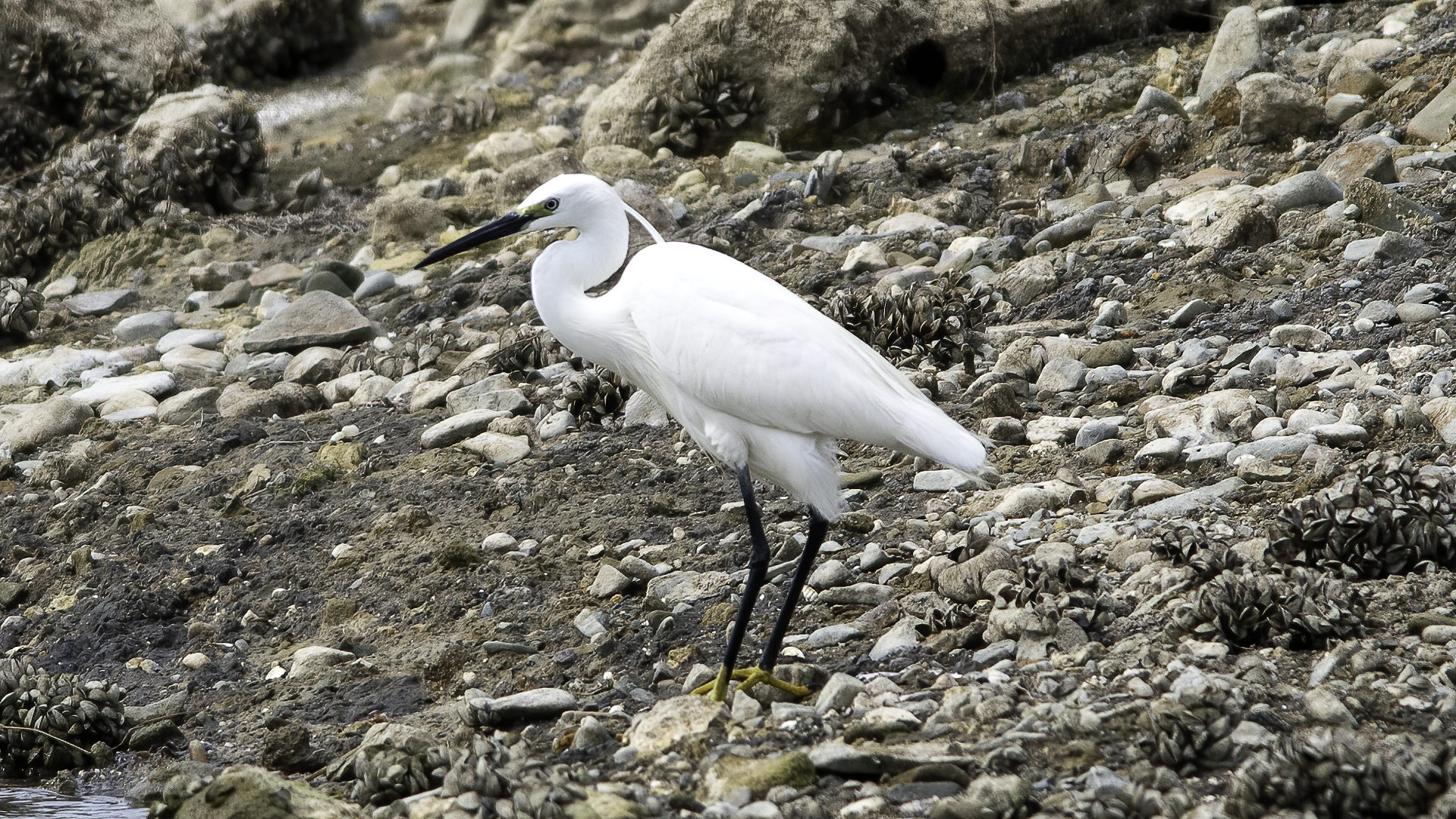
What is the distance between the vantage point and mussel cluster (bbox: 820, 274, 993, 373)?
5945 mm

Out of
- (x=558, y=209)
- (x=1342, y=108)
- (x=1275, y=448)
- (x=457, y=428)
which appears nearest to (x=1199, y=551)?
(x=1275, y=448)

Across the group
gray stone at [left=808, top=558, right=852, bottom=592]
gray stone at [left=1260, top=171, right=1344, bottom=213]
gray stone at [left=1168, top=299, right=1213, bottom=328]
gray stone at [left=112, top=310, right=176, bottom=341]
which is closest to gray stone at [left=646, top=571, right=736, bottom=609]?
gray stone at [left=808, top=558, right=852, bottom=592]

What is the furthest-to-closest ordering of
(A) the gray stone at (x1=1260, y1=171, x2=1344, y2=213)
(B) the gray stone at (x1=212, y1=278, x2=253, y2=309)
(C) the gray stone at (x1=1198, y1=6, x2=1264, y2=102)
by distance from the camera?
1. (B) the gray stone at (x1=212, y1=278, x2=253, y2=309)
2. (C) the gray stone at (x1=1198, y1=6, x2=1264, y2=102)
3. (A) the gray stone at (x1=1260, y1=171, x2=1344, y2=213)

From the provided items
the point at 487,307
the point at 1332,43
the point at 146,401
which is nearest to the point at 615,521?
the point at 487,307

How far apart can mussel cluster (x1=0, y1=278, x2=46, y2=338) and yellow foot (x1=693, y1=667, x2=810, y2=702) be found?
21.2ft

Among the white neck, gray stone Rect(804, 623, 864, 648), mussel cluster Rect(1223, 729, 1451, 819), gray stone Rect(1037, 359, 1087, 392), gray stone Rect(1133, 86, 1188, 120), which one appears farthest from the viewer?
gray stone Rect(1133, 86, 1188, 120)

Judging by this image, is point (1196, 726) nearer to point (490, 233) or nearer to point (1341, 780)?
point (1341, 780)

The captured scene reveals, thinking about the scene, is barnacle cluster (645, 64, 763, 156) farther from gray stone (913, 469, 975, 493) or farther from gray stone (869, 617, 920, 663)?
gray stone (869, 617, 920, 663)

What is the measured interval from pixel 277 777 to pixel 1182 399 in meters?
3.63

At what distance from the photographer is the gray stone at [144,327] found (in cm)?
838

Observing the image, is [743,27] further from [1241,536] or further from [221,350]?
[1241,536]

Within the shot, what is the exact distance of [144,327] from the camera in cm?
842

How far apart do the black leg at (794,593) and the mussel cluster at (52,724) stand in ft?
7.04

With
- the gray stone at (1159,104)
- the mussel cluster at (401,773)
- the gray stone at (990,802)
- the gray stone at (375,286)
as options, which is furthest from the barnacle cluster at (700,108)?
the gray stone at (990,802)
